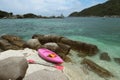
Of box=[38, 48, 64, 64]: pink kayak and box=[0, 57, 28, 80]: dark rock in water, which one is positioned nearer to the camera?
box=[0, 57, 28, 80]: dark rock in water

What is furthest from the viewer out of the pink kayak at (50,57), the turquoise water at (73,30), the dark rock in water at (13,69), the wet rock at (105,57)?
the turquoise water at (73,30)

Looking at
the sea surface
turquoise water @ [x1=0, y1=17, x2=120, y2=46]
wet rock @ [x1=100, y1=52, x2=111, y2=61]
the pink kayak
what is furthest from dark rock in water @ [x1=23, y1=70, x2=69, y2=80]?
turquoise water @ [x1=0, y1=17, x2=120, y2=46]

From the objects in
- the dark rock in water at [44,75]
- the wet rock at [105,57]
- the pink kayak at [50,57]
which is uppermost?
the dark rock in water at [44,75]

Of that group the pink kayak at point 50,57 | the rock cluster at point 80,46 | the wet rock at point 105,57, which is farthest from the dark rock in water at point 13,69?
the rock cluster at point 80,46

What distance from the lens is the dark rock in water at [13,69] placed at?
21.5 feet

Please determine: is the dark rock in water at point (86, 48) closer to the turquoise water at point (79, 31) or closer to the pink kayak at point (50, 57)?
the turquoise water at point (79, 31)

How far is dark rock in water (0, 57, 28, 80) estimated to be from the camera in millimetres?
6543

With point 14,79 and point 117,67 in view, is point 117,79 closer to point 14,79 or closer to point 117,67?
point 117,67

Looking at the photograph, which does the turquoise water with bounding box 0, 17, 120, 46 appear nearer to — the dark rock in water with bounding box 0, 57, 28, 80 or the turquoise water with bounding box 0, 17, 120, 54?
the turquoise water with bounding box 0, 17, 120, 54

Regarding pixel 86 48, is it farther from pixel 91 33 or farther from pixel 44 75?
pixel 91 33

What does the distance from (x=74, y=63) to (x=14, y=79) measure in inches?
196

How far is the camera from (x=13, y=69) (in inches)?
264

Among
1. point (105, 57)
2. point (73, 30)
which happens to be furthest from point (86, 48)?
point (73, 30)

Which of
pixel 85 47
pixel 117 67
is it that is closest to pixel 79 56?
pixel 85 47
